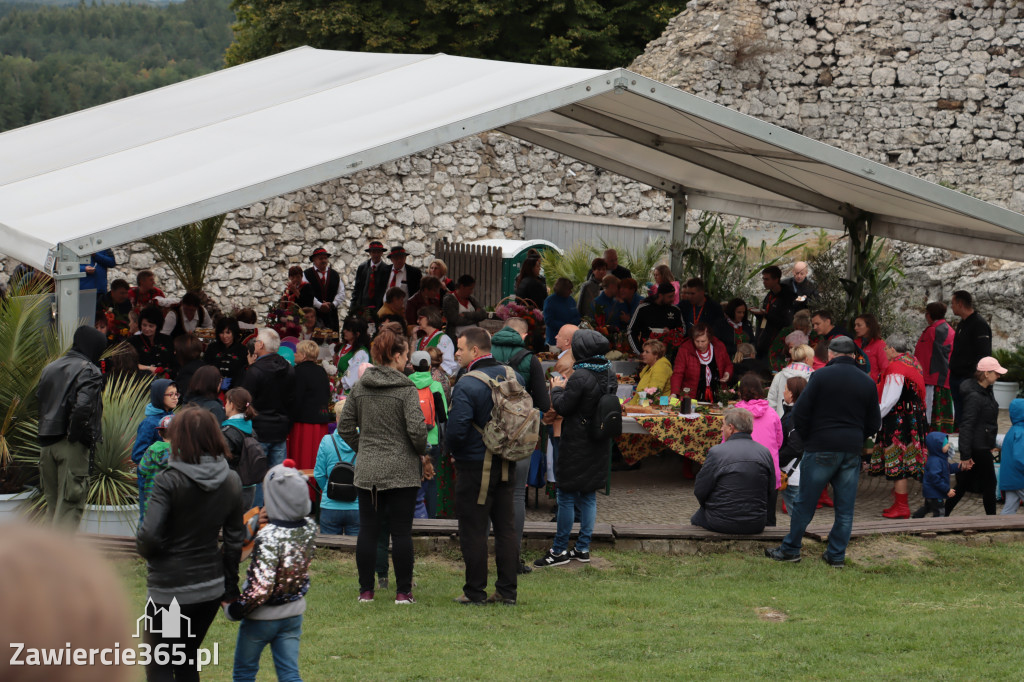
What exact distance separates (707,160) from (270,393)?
605 centimetres

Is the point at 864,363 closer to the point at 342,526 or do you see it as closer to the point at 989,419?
the point at 989,419

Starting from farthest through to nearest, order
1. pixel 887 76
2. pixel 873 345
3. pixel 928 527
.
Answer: pixel 887 76 < pixel 873 345 < pixel 928 527

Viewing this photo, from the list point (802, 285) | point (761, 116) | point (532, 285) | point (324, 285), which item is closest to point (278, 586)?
point (324, 285)

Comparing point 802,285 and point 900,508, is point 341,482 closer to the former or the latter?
point 900,508

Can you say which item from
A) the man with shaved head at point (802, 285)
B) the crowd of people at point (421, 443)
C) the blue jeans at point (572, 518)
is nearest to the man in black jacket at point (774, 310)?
the man with shaved head at point (802, 285)

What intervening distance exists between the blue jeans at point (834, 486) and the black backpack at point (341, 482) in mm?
2848

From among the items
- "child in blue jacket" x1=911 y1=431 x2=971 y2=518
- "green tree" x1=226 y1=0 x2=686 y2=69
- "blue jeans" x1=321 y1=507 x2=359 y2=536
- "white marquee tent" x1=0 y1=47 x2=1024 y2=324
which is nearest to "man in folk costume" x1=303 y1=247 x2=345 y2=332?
"white marquee tent" x1=0 y1=47 x2=1024 y2=324

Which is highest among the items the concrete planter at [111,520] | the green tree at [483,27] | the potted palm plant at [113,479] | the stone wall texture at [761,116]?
the green tree at [483,27]

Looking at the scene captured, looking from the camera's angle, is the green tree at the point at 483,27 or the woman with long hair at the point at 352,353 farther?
the green tree at the point at 483,27

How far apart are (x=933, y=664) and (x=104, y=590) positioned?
195 inches

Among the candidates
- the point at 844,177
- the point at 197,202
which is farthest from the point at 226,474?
the point at 844,177

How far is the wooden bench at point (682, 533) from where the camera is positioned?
7.41 meters

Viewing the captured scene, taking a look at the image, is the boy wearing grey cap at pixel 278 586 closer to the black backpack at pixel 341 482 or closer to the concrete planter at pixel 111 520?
the black backpack at pixel 341 482

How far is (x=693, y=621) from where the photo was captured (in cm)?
591
